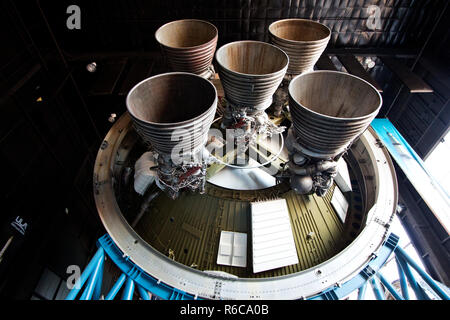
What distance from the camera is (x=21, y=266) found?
7.64 metres

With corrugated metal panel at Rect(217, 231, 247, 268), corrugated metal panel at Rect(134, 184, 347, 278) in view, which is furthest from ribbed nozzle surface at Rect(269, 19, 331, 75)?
corrugated metal panel at Rect(217, 231, 247, 268)

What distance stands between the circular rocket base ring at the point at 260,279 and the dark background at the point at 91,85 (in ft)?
11.1

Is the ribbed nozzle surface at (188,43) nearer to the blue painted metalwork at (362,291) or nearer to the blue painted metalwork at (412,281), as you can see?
the blue painted metalwork at (362,291)

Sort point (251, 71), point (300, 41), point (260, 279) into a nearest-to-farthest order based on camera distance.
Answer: point (260, 279), point (251, 71), point (300, 41)

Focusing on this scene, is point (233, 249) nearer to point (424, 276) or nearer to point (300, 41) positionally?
point (424, 276)

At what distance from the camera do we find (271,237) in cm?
598

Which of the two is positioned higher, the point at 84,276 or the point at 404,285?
the point at 84,276

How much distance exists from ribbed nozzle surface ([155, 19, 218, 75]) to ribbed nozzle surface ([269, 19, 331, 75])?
155cm

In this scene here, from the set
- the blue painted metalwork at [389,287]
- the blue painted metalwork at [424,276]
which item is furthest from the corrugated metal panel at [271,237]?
the blue painted metalwork at [424,276]

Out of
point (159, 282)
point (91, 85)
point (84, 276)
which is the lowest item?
point (91, 85)

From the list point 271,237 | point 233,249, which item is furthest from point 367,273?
point 233,249

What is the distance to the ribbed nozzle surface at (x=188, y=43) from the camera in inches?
239

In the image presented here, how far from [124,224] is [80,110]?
7.22m

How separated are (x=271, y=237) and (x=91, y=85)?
936 cm
